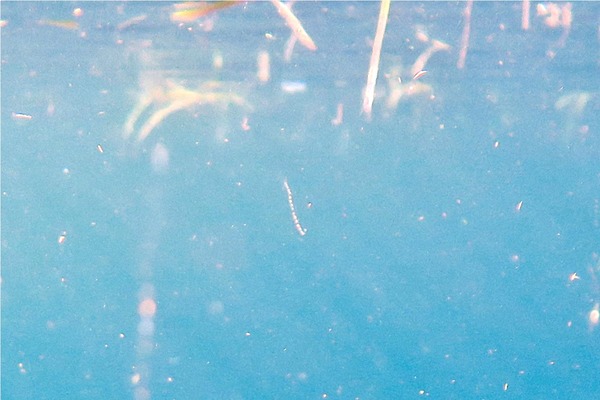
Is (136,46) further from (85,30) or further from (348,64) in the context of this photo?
(348,64)

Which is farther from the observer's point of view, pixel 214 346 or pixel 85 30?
pixel 214 346

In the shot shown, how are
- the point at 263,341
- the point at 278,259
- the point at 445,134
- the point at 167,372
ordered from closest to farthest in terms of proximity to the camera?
the point at 167,372
the point at 263,341
the point at 445,134
the point at 278,259

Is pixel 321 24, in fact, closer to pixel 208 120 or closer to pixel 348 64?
pixel 348 64

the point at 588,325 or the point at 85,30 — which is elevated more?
the point at 85,30

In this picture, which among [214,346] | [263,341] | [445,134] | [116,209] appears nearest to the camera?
[263,341]

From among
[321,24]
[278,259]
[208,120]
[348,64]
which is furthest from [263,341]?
[278,259]

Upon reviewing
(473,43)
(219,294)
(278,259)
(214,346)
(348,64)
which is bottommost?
(278,259)
